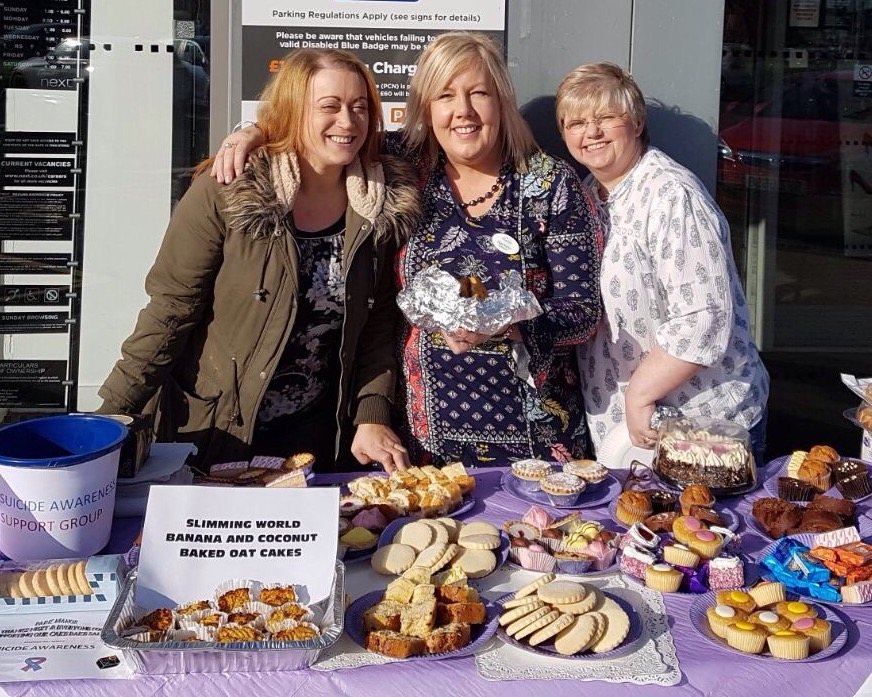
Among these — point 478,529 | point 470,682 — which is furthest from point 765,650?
point 478,529

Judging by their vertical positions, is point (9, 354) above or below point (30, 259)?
below

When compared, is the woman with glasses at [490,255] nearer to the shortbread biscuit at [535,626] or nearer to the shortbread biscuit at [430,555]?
the shortbread biscuit at [430,555]

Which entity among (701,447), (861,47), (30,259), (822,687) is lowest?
(822,687)

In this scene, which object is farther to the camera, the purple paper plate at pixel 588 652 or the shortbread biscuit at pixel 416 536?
the shortbread biscuit at pixel 416 536

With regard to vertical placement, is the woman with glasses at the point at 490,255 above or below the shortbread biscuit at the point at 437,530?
above

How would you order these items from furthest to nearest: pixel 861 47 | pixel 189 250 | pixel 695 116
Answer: pixel 861 47, pixel 695 116, pixel 189 250

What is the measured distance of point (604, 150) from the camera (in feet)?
10.2

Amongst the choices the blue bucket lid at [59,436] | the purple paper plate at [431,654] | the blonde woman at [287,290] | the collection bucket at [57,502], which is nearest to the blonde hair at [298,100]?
the blonde woman at [287,290]

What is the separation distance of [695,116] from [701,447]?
1.89 m

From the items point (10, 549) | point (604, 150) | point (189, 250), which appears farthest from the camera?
point (604, 150)

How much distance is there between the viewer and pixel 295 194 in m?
2.93

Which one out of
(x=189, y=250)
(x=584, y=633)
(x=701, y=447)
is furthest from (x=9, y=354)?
(x=584, y=633)

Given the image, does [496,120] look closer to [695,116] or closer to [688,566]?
[695,116]

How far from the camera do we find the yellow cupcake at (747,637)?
1.76 meters
